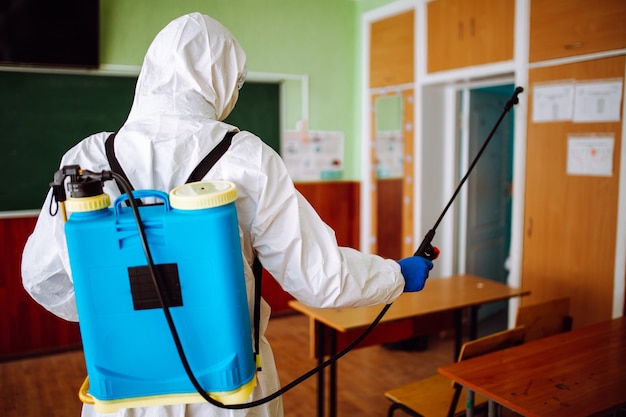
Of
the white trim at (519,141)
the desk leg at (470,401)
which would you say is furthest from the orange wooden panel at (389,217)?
the desk leg at (470,401)

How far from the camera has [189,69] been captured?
4.38 ft

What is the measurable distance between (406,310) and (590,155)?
1368 millimetres

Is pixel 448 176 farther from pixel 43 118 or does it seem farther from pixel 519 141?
pixel 43 118

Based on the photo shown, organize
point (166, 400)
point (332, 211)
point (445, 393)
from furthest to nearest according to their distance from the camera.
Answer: point (332, 211)
point (445, 393)
point (166, 400)

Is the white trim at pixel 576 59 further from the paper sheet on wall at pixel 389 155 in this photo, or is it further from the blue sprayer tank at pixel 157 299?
the blue sprayer tank at pixel 157 299

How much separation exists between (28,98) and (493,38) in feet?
9.99

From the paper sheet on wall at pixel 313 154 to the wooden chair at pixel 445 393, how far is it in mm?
2483

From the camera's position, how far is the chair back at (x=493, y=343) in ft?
6.25

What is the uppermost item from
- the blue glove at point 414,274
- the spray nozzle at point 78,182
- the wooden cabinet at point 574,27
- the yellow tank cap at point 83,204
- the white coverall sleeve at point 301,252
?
the wooden cabinet at point 574,27

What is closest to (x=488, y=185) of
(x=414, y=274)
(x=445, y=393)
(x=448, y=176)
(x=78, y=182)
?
(x=448, y=176)

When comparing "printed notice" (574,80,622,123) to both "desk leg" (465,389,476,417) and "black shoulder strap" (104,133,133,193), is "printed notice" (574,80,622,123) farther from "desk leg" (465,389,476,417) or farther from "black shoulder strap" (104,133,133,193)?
"black shoulder strap" (104,133,133,193)

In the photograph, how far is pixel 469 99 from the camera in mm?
3861

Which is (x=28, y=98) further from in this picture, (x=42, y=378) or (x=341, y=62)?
(x=341, y=62)

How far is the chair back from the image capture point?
6.25ft
